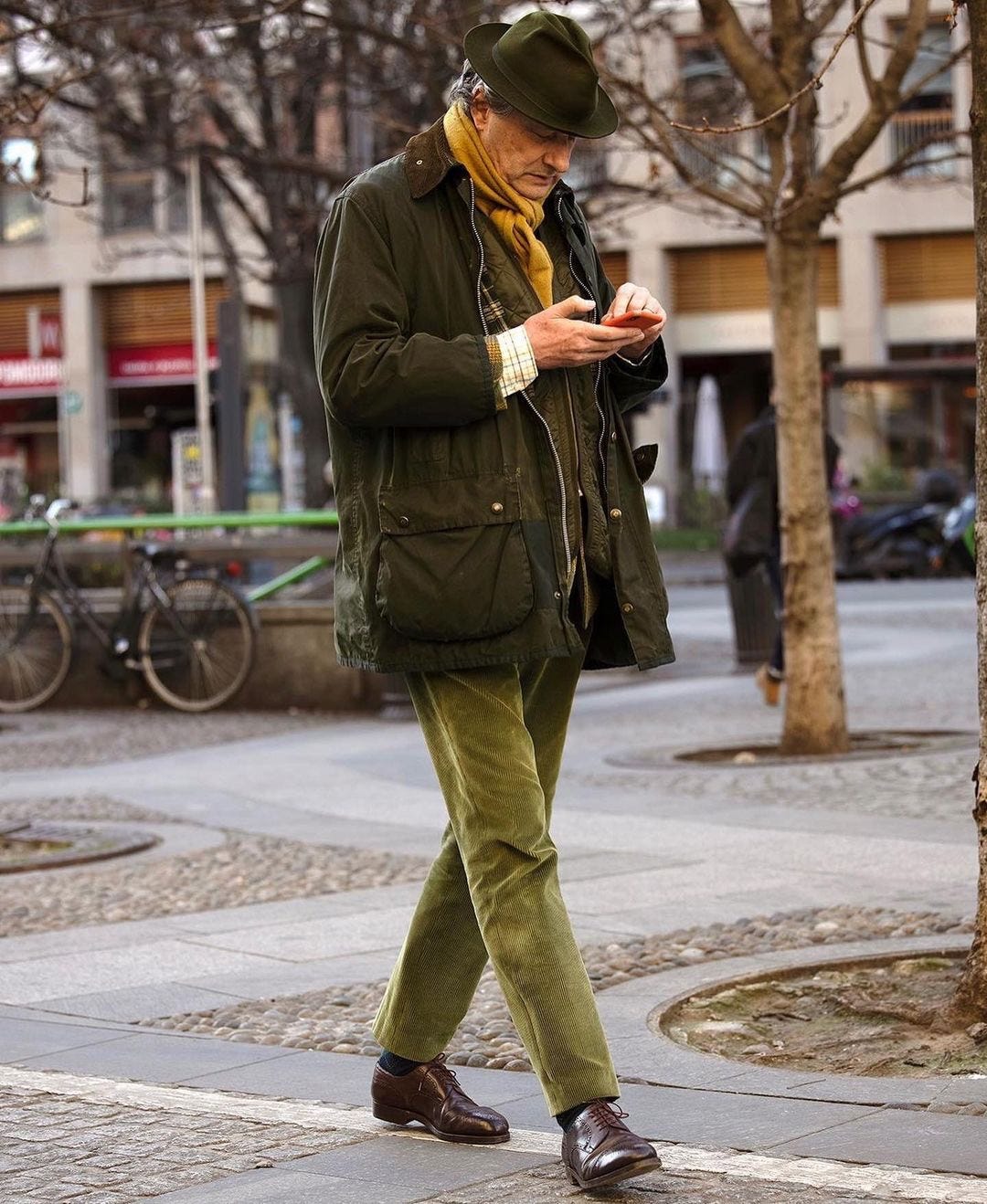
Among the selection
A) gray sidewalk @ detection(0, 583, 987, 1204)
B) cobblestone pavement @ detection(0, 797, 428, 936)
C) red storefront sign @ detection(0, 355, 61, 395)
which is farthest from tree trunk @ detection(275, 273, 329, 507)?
red storefront sign @ detection(0, 355, 61, 395)

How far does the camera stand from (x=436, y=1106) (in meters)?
4.01

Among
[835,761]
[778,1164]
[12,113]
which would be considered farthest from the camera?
[835,761]

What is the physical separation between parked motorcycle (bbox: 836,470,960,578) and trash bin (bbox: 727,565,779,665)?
1224cm

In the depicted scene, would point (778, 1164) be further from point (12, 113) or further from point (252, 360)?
point (252, 360)

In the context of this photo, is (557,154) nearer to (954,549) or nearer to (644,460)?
(644,460)

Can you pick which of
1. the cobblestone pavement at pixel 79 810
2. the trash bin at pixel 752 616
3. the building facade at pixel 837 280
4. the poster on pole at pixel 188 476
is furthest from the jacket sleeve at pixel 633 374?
the building facade at pixel 837 280

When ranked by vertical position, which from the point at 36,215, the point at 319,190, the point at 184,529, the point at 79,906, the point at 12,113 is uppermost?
the point at 36,215

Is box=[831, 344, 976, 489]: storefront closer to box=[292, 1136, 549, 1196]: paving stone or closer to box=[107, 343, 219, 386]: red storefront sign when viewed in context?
box=[107, 343, 219, 386]: red storefront sign

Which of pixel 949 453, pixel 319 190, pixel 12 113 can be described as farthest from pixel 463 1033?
pixel 949 453

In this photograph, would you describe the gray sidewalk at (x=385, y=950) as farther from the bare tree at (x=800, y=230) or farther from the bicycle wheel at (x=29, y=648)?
the bicycle wheel at (x=29, y=648)

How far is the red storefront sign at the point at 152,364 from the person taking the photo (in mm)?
44094

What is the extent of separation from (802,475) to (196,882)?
364 centimetres

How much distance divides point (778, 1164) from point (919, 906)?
263 cm

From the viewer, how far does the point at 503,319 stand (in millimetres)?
3889
